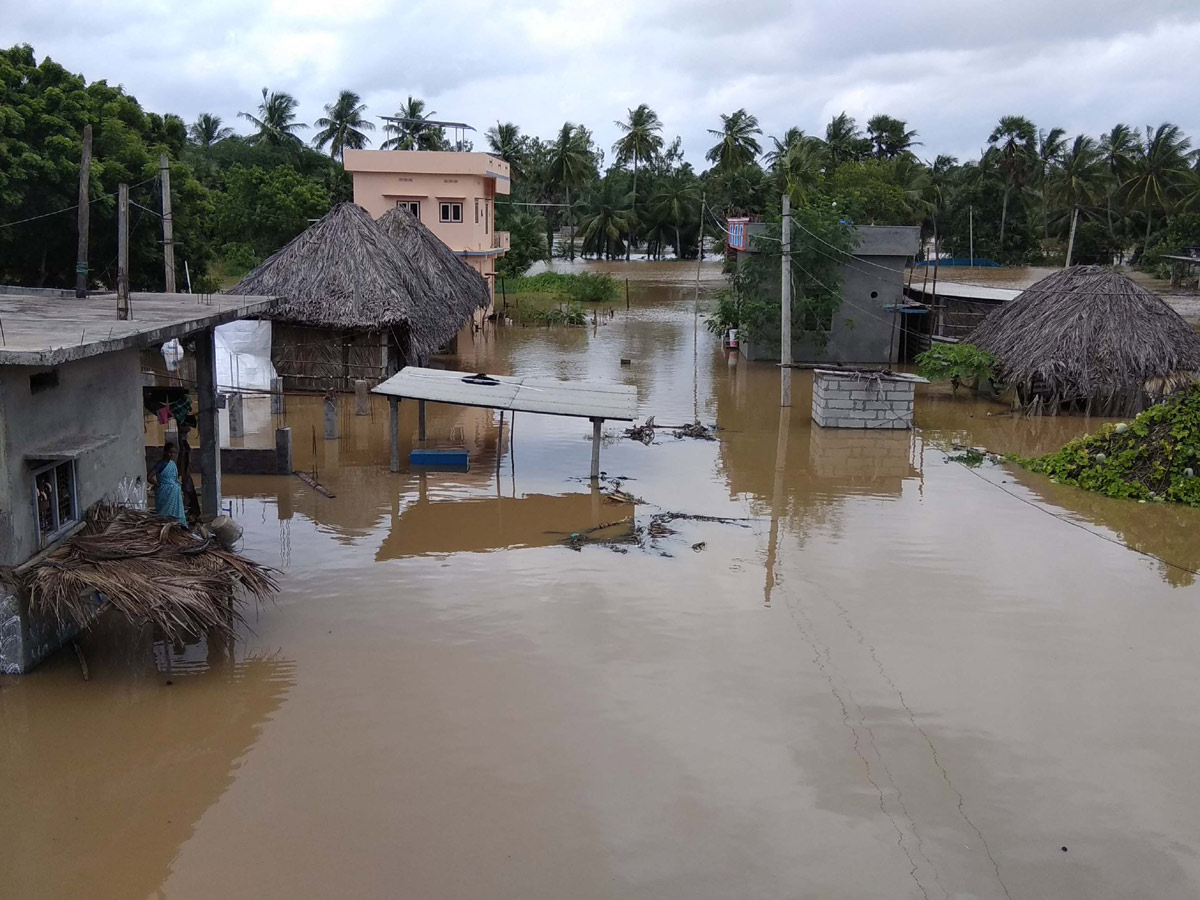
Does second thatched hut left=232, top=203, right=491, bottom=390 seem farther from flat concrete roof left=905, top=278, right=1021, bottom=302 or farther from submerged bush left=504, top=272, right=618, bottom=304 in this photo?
submerged bush left=504, top=272, right=618, bottom=304

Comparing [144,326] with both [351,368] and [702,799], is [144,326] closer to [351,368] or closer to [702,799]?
[702,799]

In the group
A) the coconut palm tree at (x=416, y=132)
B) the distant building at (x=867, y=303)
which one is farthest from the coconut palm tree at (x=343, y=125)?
the distant building at (x=867, y=303)

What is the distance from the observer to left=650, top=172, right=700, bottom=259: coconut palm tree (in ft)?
193

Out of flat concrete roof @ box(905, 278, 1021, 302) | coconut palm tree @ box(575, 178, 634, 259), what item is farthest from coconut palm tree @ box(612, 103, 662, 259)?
flat concrete roof @ box(905, 278, 1021, 302)

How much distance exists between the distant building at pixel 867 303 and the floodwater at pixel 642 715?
12701mm

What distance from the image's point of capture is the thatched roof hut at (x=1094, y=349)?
68.3 feet

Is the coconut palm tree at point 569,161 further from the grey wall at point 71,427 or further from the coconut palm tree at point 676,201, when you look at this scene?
the grey wall at point 71,427

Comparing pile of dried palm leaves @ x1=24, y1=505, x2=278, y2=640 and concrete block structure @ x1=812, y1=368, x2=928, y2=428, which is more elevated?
concrete block structure @ x1=812, y1=368, x2=928, y2=428

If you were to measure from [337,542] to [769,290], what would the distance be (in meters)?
16.9

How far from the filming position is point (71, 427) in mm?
9148

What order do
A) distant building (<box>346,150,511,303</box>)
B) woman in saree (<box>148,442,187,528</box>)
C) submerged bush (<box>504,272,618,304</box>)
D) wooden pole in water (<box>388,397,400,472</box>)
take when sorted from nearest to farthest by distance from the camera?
woman in saree (<box>148,442,187,528</box>) < wooden pole in water (<box>388,397,400,472</box>) < distant building (<box>346,150,511,303</box>) < submerged bush (<box>504,272,618,304</box>)

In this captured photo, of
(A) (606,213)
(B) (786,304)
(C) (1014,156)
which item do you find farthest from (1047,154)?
(B) (786,304)

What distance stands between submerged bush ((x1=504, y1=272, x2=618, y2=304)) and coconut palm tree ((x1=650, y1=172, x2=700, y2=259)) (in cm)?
1457

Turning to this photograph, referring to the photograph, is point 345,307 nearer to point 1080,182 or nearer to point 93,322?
point 93,322
